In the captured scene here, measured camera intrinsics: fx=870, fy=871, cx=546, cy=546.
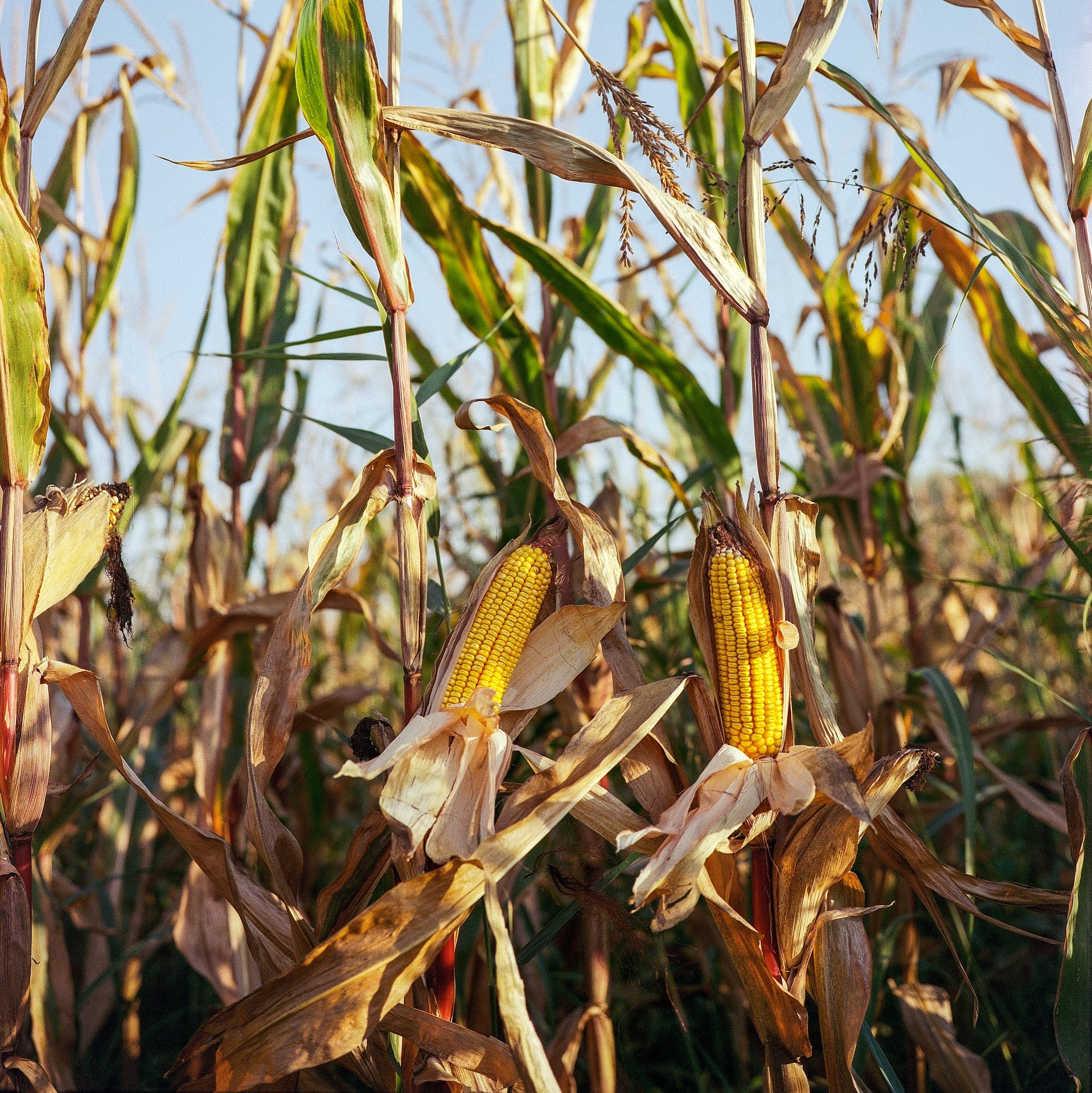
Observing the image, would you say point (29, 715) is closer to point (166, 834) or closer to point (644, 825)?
point (644, 825)

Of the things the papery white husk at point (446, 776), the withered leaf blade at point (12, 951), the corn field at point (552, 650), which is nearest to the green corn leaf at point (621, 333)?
the corn field at point (552, 650)

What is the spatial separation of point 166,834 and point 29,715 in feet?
4.86

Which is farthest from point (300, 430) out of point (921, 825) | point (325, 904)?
point (921, 825)

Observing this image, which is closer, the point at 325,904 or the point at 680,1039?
the point at 325,904

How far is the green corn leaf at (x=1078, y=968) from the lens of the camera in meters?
1.21

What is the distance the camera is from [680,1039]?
6.68 ft

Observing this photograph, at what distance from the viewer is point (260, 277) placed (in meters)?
2.15

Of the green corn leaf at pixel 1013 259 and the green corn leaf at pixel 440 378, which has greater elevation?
the green corn leaf at pixel 1013 259

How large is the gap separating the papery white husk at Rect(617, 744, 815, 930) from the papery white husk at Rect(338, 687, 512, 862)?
0.19 m

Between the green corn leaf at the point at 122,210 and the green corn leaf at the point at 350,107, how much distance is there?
3.38ft

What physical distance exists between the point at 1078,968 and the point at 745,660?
661mm

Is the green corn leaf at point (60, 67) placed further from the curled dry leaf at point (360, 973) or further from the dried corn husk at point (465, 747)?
the curled dry leaf at point (360, 973)

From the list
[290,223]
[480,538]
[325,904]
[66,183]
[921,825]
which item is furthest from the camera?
[480,538]

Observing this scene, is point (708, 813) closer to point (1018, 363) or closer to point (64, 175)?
point (1018, 363)
